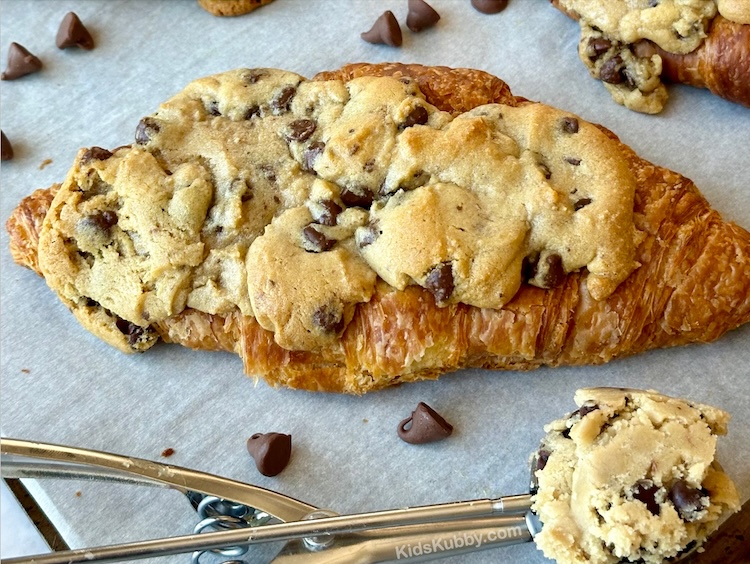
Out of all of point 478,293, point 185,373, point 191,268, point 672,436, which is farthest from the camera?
point 185,373

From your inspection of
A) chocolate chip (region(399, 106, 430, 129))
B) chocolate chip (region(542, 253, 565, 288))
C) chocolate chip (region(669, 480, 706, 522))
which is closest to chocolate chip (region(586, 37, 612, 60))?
chocolate chip (region(399, 106, 430, 129))

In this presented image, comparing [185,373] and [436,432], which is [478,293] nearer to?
[436,432]

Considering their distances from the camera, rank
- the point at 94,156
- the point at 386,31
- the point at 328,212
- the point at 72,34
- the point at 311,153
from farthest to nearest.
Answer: the point at 72,34
the point at 386,31
the point at 94,156
the point at 311,153
the point at 328,212

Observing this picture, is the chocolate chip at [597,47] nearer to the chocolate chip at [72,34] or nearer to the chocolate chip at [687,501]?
the chocolate chip at [687,501]

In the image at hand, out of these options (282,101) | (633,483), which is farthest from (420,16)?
(633,483)

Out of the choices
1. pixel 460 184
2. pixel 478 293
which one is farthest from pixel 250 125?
pixel 478 293

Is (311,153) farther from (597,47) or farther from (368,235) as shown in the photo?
(597,47)

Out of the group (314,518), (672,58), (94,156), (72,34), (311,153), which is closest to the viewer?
(314,518)
